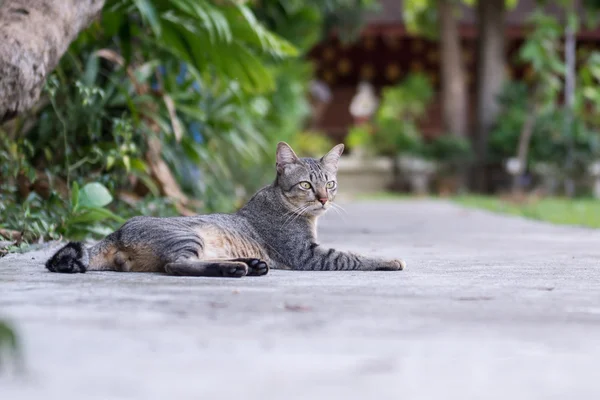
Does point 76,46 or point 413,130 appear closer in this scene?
point 76,46

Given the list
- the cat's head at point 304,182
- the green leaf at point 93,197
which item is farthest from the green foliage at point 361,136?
the cat's head at point 304,182

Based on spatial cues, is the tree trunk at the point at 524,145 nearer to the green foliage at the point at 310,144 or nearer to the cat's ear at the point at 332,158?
the green foliage at the point at 310,144

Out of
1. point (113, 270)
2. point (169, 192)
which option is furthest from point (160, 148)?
point (113, 270)

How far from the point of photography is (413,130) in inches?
733

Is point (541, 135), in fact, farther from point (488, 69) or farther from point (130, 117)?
point (130, 117)

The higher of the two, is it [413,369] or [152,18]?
[152,18]

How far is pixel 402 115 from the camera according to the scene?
19.1 m

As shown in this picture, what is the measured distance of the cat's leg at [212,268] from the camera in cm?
340

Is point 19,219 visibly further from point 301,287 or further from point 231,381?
point 231,381

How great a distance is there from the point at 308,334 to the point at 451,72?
15588 millimetres

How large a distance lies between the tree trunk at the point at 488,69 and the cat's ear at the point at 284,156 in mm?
13255

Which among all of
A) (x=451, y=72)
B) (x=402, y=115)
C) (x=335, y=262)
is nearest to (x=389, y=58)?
(x=402, y=115)

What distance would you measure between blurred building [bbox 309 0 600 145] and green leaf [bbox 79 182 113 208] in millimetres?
13250

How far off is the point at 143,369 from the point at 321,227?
17.9 ft
